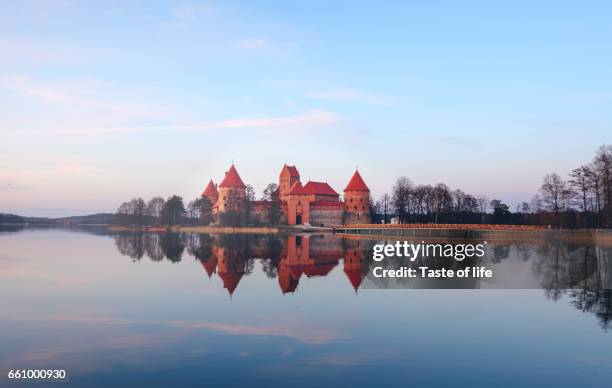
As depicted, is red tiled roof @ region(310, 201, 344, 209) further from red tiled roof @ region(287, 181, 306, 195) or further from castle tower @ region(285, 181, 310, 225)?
red tiled roof @ region(287, 181, 306, 195)

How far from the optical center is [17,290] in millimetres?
20703

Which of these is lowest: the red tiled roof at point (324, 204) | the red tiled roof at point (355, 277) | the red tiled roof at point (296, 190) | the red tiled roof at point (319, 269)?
the red tiled roof at point (355, 277)

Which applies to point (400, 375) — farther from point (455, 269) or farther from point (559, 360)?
point (455, 269)

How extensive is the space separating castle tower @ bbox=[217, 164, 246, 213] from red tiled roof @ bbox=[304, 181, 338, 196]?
12065mm

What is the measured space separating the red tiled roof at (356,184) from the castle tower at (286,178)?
1423cm

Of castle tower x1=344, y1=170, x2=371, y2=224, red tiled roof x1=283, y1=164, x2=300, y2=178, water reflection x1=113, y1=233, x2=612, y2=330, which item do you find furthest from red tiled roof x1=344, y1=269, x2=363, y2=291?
red tiled roof x1=283, y1=164, x2=300, y2=178

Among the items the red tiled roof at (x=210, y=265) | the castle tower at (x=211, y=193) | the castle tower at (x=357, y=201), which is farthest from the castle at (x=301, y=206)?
the red tiled roof at (x=210, y=265)

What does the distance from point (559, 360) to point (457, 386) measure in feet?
10.6

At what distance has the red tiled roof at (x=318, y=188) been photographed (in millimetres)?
103975

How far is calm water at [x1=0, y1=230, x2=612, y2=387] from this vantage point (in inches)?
416

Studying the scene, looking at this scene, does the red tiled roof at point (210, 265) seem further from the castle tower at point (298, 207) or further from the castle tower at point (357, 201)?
the castle tower at point (298, 207)

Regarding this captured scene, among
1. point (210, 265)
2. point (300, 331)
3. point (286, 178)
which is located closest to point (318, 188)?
point (286, 178)

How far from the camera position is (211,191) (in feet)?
400

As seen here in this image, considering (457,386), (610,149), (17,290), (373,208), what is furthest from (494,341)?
(373,208)
